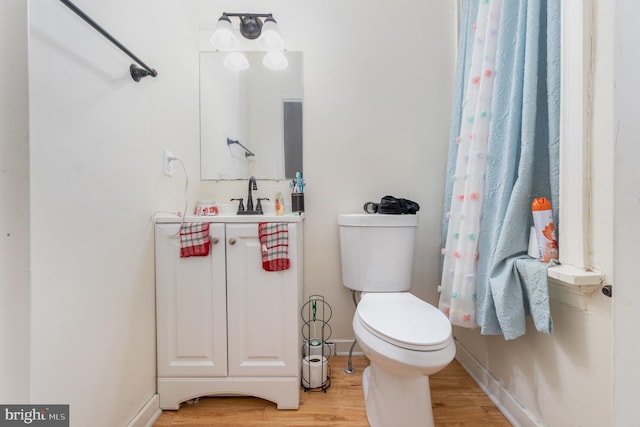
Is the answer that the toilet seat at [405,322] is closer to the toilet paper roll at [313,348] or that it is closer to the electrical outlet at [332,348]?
the toilet paper roll at [313,348]

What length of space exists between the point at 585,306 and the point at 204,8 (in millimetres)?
2202

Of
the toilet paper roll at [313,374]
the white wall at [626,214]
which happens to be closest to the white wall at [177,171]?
the toilet paper roll at [313,374]

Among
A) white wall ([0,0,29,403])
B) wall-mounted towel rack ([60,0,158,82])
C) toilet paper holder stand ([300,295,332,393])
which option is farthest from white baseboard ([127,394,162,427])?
wall-mounted towel rack ([60,0,158,82])

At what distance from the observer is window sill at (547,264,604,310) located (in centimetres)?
74

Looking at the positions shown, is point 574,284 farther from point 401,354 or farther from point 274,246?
point 274,246

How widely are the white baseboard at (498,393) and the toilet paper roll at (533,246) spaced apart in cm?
60

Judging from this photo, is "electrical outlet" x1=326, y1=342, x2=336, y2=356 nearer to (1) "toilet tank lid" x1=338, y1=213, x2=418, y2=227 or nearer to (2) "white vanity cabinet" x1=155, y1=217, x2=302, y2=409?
(2) "white vanity cabinet" x1=155, y1=217, x2=302, y2=409

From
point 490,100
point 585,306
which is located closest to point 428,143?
point 490,100

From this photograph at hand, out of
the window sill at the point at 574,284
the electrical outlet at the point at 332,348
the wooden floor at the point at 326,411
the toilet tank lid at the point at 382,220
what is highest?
the toilet tank lid at the point at 382,220

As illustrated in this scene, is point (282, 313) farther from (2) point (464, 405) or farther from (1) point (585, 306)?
(1) point (585, 306)

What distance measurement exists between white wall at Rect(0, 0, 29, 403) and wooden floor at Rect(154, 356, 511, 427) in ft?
2.21

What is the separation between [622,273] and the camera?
0.42m

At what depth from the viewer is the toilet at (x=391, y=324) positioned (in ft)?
2.81

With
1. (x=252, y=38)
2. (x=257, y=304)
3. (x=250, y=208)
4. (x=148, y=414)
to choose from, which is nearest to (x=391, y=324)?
(x=257, y=304)
